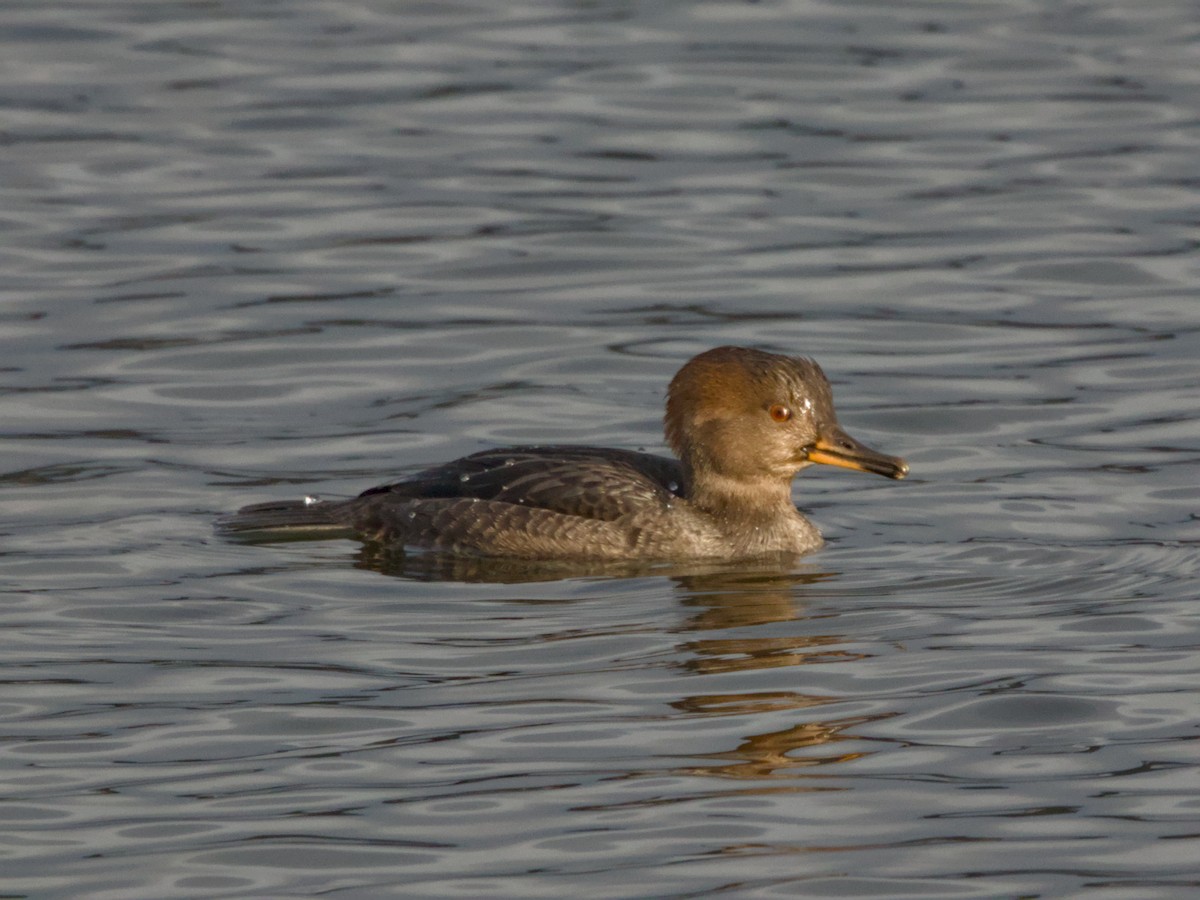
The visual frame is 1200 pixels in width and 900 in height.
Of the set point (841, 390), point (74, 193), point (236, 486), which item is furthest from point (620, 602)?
point (74, 193)

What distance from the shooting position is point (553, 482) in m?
11.4

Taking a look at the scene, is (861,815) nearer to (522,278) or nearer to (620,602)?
(620,602)

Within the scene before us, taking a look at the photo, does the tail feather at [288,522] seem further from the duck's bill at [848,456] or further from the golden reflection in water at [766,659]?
the duck's bill at [848,456]

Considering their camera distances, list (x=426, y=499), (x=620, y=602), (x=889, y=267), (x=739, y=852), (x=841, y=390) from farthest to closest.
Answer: (x=889, y=267)
(x=841, y=390)
(x=426, y=499)
(x=620, y=602)
(x=739, y=852)

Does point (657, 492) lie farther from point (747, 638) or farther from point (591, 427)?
point (591, 427)

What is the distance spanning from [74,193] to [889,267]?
6104mm

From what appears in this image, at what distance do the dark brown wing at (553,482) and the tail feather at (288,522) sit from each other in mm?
272

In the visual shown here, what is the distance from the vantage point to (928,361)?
1456cm

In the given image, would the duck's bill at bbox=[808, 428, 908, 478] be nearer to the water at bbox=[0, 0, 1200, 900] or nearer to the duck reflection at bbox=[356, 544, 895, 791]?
the water at bbox=[0, 0, 1200, 900]

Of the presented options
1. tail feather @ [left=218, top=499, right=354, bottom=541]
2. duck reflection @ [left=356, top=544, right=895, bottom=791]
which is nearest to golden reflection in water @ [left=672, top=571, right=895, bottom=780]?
duck reflection @ [left=356, top=544, right=895, bottom=791]

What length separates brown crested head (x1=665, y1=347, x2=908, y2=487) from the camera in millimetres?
11477

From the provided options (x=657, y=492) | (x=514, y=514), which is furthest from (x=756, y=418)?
(x=514, y=514)

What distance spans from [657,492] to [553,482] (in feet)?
1.67

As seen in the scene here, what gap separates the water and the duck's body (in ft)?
0.88
